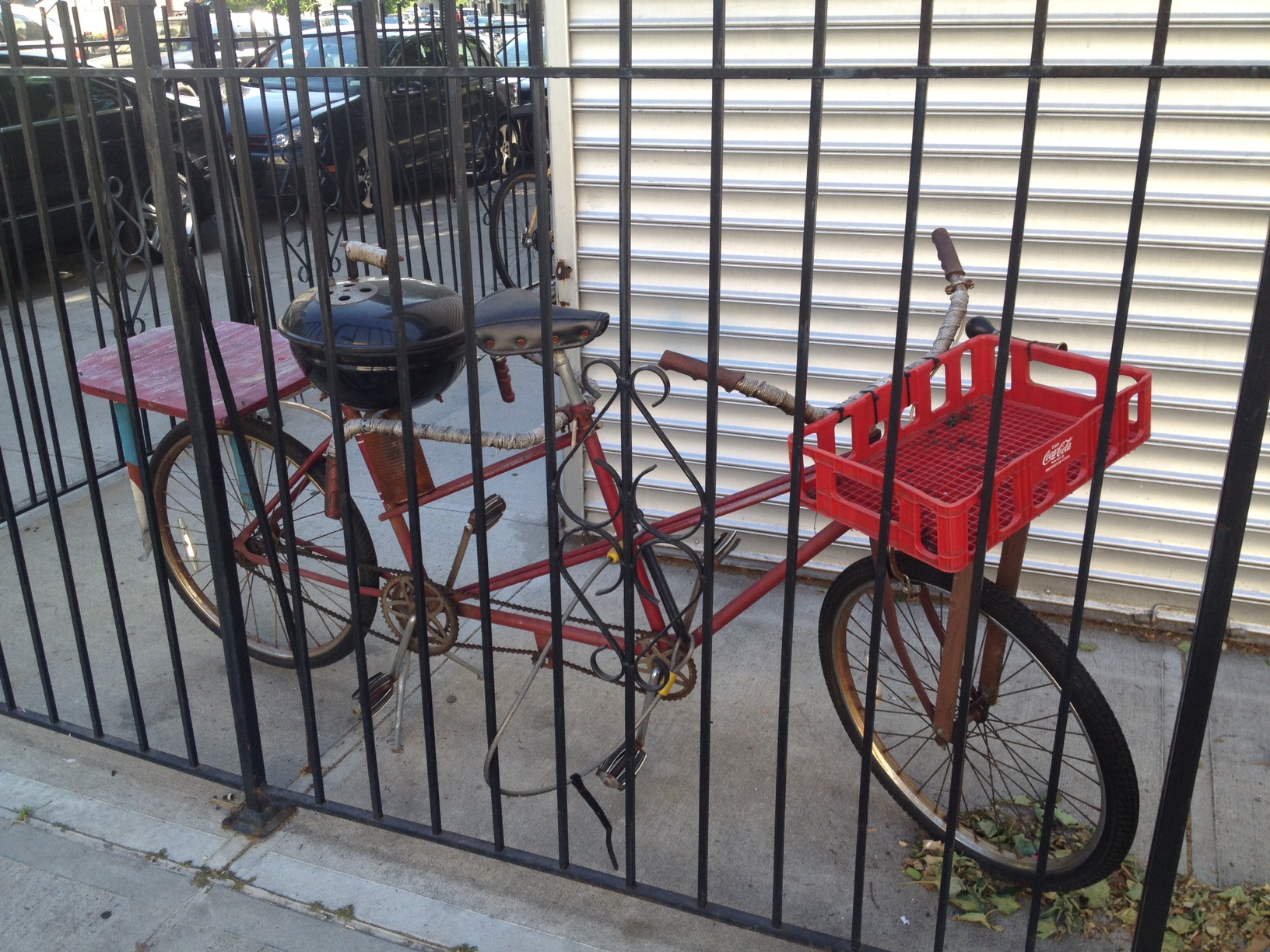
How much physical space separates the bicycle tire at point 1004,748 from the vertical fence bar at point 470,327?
935 mm

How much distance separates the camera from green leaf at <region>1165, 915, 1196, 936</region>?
2514 millimetres

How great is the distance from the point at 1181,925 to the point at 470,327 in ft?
6.98

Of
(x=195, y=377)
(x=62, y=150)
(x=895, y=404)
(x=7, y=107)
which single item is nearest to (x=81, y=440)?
(x=195, y=377)

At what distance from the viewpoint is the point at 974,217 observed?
11.6 feet

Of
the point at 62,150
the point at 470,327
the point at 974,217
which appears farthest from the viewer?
the point at 62,150

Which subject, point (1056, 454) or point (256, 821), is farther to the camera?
point (256, 821)

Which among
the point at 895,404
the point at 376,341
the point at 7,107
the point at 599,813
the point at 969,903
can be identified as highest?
the point at 7,107

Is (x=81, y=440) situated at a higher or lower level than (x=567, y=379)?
lower

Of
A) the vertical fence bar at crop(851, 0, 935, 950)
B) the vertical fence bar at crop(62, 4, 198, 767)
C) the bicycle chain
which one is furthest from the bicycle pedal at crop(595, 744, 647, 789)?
the vertical fence bar at crop(62, 4, 198, 767)

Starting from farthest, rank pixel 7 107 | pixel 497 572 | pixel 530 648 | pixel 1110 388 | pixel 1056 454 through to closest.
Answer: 1. pixel 7 107
2. pixel 497 572
3. pixel 530 648
4. pixel 1056 454
5. pixel 1110 388

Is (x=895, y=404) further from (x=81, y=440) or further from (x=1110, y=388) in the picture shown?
(x=81, y=440)

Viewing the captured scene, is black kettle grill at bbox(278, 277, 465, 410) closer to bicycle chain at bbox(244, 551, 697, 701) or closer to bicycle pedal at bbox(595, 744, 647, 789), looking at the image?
bicycle chain at bbox(244, 551, 697, 701)

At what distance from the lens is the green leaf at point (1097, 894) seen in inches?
103

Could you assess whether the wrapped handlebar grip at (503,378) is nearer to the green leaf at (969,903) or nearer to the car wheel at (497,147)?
the green leaf at (969,903)
